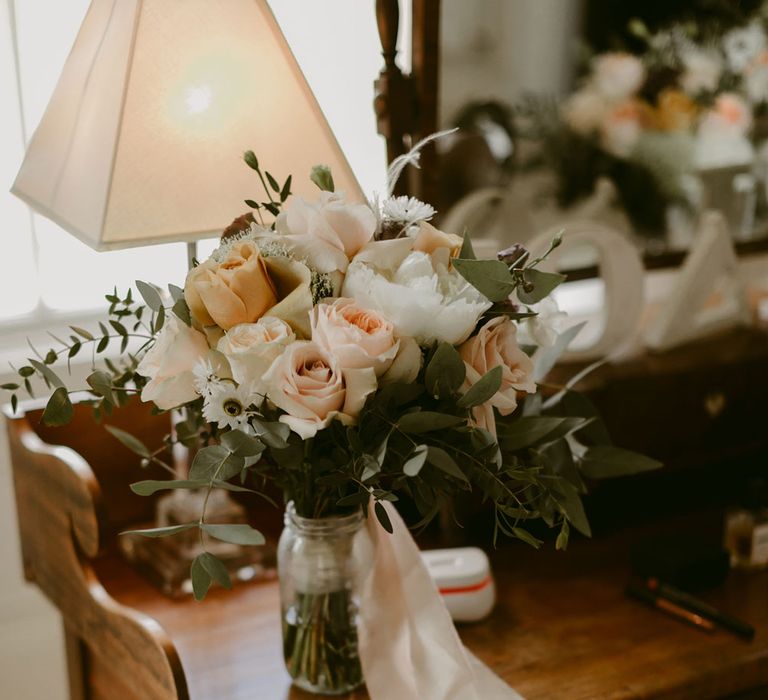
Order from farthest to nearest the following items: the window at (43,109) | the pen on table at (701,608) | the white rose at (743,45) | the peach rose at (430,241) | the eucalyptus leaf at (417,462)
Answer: the white rose at (743,45), the window at (43,109), the pen on table at (701,608), the peach rose at (430,241), the eucalyptus leaf at (417,462)

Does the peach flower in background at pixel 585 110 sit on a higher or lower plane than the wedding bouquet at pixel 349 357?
higher

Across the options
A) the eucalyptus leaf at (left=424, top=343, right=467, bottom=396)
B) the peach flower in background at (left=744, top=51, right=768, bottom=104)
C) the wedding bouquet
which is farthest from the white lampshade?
the peach flower in background at (left=744, top=51, right=768, bottom=104)

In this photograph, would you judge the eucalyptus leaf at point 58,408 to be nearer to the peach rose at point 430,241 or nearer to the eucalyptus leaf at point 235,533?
the eucalyptus leaf at point 235,533

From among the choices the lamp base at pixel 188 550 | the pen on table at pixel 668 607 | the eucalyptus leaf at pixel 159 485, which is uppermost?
the eucalyptus leaf at pixel 159 485

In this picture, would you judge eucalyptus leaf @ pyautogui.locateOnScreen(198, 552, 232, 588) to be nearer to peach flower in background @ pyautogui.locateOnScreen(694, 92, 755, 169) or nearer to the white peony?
the white peony

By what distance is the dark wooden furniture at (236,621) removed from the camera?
107cm

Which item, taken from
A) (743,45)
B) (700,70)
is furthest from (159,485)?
(743,45)

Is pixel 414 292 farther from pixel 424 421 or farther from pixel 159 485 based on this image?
pixel 159 485

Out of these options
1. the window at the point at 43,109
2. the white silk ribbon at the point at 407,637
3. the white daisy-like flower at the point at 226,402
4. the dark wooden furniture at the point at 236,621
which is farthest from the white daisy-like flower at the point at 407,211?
the window at the point at 43,109

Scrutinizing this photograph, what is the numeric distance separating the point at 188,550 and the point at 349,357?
0.60 metres

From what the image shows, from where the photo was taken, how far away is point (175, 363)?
0.83m

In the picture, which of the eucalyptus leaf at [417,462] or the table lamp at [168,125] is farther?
the table lamp at [168,125]

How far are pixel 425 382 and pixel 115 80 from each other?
42 centimetres

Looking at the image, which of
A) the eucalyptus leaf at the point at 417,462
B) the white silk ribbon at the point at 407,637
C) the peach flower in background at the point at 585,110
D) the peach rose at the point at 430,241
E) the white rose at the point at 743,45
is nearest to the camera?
the eucalyptus leaf at the point at 417,462
